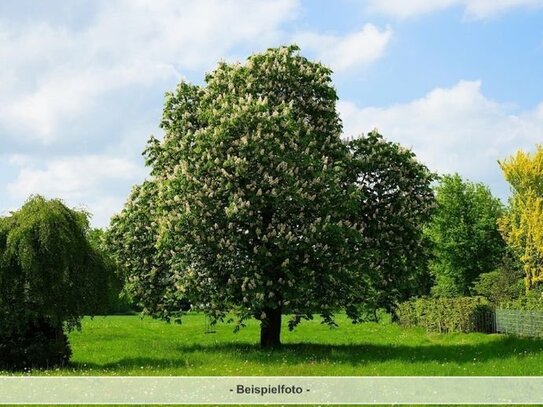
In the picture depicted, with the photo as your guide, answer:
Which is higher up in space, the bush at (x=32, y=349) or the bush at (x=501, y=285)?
the bush at (x=501, y=285)

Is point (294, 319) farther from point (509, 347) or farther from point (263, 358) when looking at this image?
point (509, 347)

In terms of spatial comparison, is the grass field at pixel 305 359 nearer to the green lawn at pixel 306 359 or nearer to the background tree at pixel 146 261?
the green lawn at pixel 306 359

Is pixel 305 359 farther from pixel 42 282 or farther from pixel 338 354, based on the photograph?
pixel 42 282

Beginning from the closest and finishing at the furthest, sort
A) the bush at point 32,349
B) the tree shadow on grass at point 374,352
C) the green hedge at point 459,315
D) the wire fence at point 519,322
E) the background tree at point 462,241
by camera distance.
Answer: the bush at point 32,349 → the tree shadow on grass at point 374,352 → the wire fence at point 519,322 → the green hedge at point 459,315 → the background tree at point 462,241

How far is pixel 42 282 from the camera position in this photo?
25.6 meters

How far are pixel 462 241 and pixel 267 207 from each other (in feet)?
196

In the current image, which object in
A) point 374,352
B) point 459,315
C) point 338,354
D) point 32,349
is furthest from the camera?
point 459,315

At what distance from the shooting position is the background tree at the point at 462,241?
275ft

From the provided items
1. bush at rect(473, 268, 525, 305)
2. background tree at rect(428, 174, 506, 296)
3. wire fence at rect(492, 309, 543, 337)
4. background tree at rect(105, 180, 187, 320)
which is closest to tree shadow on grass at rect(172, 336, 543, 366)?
background tree at rect(105, 180, 187, 320)

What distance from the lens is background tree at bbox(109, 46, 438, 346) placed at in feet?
90.6

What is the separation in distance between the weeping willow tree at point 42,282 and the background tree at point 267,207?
3427 millimetres

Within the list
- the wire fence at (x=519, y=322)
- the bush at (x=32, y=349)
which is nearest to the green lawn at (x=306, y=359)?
the bush at (x=32, y=349)

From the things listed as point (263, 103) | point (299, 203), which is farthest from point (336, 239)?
point (263, 103)

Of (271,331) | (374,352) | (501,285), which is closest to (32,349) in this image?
(271,331)
